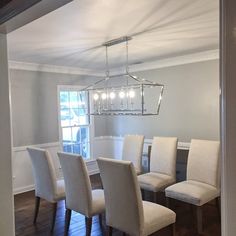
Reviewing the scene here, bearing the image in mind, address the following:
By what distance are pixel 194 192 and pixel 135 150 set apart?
4.81 ft

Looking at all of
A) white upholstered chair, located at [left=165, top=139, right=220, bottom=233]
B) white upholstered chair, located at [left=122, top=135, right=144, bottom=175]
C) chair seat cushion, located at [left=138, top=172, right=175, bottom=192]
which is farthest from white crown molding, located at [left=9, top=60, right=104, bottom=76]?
white upholstered chair, located at [left=165, top=139, right=220, bottom=233]

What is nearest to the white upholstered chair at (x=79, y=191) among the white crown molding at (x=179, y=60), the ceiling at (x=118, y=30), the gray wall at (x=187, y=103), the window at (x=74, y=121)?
the ceiling at (x=118, y=30)

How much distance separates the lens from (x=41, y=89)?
493 cm

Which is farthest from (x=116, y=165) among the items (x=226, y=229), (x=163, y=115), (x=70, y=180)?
(x=163, y=115)

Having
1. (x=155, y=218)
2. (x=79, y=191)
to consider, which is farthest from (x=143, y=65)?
(x=155, y=218)

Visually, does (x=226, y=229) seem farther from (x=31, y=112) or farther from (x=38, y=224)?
(x=31, y=112)

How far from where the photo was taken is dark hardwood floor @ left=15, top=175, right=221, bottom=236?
3.10 meters

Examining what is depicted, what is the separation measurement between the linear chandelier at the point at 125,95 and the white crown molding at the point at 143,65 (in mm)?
287

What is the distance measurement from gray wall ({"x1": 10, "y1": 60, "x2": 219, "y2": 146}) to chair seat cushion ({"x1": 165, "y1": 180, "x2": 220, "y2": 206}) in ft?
4.24

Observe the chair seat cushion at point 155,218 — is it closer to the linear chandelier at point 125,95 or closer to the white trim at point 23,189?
the linear chandelier at point 125,95

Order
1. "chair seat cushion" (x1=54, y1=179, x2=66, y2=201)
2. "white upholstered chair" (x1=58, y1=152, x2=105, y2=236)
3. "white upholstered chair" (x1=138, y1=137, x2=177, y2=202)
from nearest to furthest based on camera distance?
"white upholstered chair" (x1=58, y1=152, x2=105, y2=236) < "chair seat cushion" (x1=54, y1=179, x2=66, y2=201) < "white upholstered chair" (x1=138, y1=137, x2=177, y2=202)

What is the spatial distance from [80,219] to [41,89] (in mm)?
2508

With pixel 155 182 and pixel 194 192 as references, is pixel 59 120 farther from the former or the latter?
pixel 194 192

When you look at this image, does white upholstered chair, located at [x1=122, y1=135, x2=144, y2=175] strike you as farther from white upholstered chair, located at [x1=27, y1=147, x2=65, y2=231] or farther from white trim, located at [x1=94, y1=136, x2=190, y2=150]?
white upholstered chair, located at [x1=27, y1=147, x2=65, y2=231]
